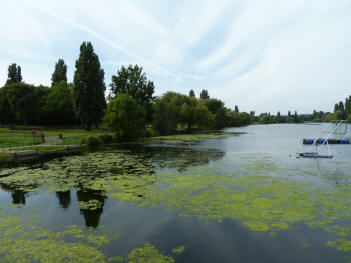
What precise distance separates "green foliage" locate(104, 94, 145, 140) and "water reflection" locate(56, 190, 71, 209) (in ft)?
130

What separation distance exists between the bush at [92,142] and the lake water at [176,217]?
78.2 ft

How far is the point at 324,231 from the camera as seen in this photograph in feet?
33.7

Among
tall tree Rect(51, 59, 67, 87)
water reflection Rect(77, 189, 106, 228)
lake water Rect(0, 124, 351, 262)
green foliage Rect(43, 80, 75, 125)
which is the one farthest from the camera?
tall tree Rect(51, 59, 67, 87)

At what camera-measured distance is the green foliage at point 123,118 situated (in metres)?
55.2

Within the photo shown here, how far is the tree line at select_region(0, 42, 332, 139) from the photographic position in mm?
57869

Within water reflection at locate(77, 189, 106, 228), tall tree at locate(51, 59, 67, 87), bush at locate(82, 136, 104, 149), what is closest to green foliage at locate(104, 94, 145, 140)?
bush at locate(82, 136, 104, 149)

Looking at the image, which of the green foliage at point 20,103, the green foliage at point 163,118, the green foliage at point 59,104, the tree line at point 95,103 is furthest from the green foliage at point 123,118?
the green foliage at point 59,104

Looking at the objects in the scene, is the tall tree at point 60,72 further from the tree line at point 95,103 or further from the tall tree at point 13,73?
the tall tree at point 13,73

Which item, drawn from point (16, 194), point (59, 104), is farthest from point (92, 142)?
point (59, 104)

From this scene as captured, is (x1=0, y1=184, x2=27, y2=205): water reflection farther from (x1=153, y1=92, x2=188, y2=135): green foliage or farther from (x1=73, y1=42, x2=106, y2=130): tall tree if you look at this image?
(x1=153, y1=92, x2=188, y2=135): green foliage

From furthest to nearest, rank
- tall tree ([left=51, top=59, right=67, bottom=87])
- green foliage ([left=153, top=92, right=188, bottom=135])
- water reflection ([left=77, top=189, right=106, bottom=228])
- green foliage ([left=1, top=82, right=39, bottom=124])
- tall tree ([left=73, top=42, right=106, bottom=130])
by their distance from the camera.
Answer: tall tree ([left=51, top=59, right=67, bottom=87]), green foliage ([left=153, top=92, right=188, bottom=135]), tall tree ([left=73, top=42, right=106, bottom=130]), green foliage ([left=1, top=82, right=39, bottom=124]), water reflection ([left=77, top=189, right=106, bottom=228])

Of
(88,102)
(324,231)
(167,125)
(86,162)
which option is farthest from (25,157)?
(167,125)

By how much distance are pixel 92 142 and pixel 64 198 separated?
3218cm

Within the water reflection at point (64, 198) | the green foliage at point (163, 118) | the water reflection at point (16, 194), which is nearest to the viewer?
the water reflection at point (64, 198)
